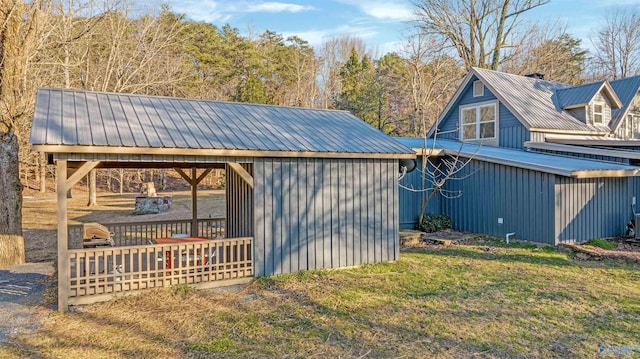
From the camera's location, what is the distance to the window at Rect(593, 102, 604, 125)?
651 inches

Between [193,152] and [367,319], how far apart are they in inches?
138

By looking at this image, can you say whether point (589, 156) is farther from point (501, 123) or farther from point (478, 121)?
point (478, 121)

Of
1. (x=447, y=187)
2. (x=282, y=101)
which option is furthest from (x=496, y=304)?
(x=282, y=101)

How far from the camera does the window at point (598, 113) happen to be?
16547 mm

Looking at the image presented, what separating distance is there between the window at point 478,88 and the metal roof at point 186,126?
28.5ft

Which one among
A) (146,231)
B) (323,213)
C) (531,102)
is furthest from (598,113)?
(146,231)

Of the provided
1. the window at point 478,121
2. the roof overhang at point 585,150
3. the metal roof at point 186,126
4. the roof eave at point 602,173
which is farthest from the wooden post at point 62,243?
the window at point 478,121

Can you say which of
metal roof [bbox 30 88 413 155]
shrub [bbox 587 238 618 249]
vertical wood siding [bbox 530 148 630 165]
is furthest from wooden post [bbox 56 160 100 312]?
vertical wood siding [bbox 530 148 630 165]

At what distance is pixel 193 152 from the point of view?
20.4 feet

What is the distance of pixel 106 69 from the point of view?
59.3ft

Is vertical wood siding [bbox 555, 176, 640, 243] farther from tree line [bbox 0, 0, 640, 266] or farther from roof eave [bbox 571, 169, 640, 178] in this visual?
tree line [bbox 0, 0, 640, 266]

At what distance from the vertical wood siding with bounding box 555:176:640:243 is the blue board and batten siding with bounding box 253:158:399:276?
478 cm

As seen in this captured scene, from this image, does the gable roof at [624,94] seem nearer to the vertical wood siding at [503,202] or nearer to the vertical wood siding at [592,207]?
the vertical wood siding at [592,207]

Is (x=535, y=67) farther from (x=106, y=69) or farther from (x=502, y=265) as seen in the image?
→ (x=106, y=69)
